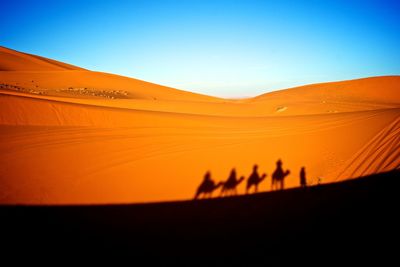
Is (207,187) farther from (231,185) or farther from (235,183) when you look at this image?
(235,183)

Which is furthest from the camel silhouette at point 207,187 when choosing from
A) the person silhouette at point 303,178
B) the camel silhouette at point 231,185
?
the person silhouette at point 303,178

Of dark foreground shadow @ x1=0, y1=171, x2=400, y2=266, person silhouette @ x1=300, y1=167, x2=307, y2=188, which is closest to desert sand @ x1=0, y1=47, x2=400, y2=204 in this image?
person silhouette @ x1=300, y1=167, x2=307, y2=188

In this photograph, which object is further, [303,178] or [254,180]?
[303,178]

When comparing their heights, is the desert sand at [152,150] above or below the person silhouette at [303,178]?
above

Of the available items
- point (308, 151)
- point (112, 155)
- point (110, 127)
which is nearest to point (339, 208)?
point (308, 151)

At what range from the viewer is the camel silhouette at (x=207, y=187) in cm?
467

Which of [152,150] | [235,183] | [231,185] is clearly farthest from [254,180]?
[152,150]

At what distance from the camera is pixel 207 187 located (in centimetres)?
496

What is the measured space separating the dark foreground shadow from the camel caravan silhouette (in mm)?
416

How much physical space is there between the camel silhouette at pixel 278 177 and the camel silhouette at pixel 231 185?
0.81m

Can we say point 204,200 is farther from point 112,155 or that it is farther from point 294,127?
point 294,127

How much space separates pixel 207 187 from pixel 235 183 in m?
0.73

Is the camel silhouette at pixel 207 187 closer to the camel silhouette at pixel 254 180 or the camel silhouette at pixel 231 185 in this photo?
the camel silhouette at pixel 231 185

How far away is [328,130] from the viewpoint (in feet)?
31.6
